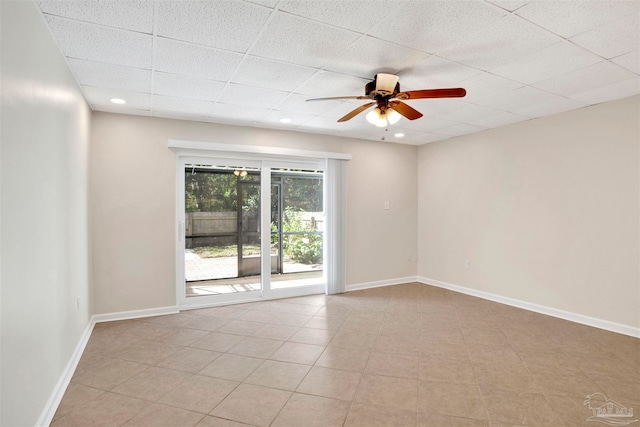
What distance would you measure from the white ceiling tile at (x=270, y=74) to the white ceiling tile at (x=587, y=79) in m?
2.17

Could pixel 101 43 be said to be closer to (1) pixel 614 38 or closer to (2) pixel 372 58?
(2) pixel 372 58

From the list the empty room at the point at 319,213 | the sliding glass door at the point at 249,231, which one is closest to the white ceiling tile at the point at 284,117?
the empty room at the point at 319,213

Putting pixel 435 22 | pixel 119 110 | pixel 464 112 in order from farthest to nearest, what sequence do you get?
pixel 464 112, pixel 119 110, pixel 435 22

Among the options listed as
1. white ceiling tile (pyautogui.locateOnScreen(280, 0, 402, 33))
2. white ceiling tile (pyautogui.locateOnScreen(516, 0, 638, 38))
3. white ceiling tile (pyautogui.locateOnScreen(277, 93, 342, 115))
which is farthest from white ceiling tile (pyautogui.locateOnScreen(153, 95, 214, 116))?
white ceiling tile (pyautogui.locateOnScreen(516, 0, 638, 38))

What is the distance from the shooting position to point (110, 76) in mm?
2922

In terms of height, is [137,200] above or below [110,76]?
below

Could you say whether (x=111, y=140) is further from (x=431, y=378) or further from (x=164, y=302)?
(x=431, y=378)

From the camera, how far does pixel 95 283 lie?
12.8 feet

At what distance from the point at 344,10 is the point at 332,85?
116 cm

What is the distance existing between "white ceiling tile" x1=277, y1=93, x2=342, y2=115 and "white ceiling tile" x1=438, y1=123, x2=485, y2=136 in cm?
197

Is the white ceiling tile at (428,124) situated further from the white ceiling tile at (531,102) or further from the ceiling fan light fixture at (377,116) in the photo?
the ceiling fan light fixture at (377,116)

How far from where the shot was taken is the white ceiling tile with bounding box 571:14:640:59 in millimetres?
2107

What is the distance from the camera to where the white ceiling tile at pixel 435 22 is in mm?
1938

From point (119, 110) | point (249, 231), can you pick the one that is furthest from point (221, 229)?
point (119, 110)
